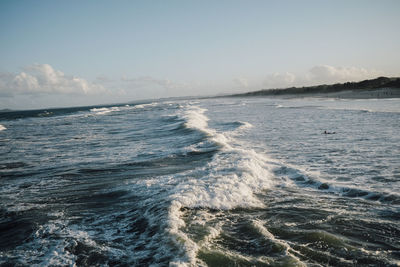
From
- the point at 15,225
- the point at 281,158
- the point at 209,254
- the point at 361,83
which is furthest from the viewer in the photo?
the point at 361,83

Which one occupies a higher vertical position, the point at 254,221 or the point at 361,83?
the point at 361,83

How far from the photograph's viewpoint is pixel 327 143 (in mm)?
12203

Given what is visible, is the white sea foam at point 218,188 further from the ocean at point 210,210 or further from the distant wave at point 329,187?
the distant wave at point 329,187

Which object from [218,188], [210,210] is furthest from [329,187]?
[210,210]

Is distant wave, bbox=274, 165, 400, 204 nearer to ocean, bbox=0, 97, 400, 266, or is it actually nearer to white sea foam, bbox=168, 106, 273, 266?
ocean, bbox=0, 97, 400, 266

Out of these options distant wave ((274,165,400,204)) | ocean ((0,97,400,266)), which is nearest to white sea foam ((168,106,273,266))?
ocean ((0,97,400,266))

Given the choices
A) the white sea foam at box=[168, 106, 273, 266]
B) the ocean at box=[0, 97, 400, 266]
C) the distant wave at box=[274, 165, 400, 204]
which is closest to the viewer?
the ocean at box=[0, 97, 400, 266]

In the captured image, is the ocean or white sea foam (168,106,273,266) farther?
white sea foam (168,106,273,266)

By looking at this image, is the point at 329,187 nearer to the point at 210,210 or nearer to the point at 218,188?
the point at 218,188

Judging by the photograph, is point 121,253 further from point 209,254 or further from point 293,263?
point 293,263

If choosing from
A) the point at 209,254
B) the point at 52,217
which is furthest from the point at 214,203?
the point at 52,217

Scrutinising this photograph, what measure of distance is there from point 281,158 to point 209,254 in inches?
277

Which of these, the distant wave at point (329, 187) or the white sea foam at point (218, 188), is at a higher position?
the white sea foam at point (218, 188)

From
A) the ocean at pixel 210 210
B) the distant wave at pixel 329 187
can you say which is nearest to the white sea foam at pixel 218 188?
the ocean at pixel 210 210
